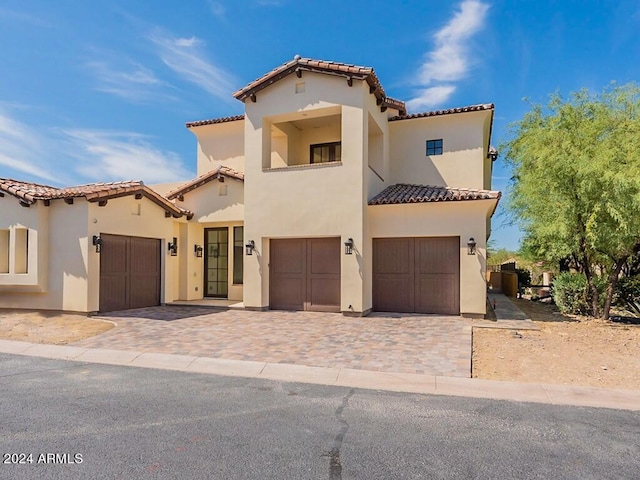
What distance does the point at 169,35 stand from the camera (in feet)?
43.1

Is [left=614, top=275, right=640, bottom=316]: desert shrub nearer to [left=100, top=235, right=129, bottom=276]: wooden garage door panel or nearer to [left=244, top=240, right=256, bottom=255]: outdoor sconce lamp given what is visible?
[left=244, top=240, right=256, bottom=255]: outdoor sconce lamp

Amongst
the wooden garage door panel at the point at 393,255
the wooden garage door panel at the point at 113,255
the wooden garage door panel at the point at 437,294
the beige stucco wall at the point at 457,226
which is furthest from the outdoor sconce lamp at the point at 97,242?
the wooden garage door panel at the point at 437,294

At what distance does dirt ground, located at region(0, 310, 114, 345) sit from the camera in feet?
32.8

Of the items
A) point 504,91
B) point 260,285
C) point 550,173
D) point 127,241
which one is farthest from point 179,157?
point 550,173

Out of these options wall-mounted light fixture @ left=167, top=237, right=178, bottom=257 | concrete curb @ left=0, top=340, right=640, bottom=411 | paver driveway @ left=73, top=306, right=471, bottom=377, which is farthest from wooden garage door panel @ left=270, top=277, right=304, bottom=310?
concrete curb @ left=0, top=340, right=640, bottom=411

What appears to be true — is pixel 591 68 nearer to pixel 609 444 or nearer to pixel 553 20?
pixel 553 20

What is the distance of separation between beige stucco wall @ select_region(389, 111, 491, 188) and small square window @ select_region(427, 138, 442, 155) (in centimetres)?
14

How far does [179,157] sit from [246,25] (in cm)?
895

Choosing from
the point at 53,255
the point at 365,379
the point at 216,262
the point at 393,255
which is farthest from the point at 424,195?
the point at 53,255

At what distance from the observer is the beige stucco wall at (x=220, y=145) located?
18.2 m

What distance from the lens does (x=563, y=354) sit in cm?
845

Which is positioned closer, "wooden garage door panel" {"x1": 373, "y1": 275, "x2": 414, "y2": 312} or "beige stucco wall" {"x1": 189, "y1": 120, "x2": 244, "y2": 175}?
"wooden garage door panel" {"x1": 373, "y1": 275, "x2": 414, "y2": 312}

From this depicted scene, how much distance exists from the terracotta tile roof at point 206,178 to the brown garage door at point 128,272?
2.27m

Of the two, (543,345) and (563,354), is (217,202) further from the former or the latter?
(563,354)
